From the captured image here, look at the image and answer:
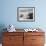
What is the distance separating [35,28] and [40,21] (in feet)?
0.91

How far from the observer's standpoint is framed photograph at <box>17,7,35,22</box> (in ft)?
13.7

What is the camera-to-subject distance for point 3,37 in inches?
147

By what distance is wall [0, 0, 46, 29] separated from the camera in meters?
4.18

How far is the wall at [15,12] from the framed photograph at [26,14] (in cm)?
10

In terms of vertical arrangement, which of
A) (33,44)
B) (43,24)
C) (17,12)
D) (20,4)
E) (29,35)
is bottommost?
(33,44)

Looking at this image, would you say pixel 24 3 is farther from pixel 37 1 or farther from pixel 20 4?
pixel 37 1

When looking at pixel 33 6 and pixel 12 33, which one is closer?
pixel 12 33

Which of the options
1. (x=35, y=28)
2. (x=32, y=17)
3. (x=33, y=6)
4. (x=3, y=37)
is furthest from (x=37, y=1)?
(x=3, y=37)

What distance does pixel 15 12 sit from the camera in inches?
165

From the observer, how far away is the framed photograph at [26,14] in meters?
4.18

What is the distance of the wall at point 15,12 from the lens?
4.18 m

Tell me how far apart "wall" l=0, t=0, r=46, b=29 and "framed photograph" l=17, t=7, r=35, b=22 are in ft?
0.32

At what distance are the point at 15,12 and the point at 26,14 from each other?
1.17ft

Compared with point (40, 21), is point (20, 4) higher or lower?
higher
